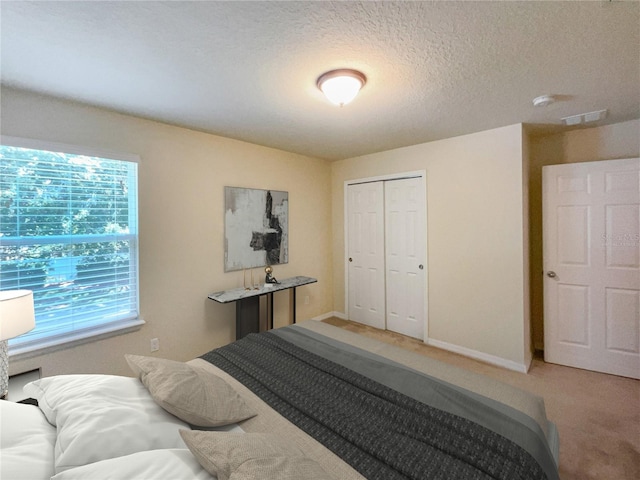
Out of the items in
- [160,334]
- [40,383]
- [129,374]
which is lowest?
[129,374]

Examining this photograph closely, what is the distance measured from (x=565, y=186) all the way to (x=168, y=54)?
346 cm

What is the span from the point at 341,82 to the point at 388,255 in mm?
2448

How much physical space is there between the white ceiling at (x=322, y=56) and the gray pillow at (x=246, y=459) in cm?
169

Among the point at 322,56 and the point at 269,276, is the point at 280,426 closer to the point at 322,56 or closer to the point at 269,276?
the point at 322,56

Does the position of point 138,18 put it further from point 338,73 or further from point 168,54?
point 338,73

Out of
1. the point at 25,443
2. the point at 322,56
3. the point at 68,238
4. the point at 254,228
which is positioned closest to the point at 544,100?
the point at 322,56

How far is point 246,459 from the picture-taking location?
2.72 feet

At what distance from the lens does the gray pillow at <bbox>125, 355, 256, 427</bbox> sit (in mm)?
1114

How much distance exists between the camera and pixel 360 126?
2750 mm

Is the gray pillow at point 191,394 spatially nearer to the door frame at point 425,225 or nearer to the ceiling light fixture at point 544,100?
the door frame at point 425,225

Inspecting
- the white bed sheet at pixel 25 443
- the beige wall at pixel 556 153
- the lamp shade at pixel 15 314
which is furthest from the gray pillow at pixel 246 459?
the beige wall at pixel 556 153

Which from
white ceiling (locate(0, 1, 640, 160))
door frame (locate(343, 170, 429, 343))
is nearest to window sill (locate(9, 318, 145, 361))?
white ceiling (locate(0, 1, 640, 160))

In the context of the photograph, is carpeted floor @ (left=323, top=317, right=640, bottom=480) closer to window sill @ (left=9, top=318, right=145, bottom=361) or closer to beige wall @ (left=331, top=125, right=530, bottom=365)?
beige wall @ (left=331, top=125, right=530, bottom=365)

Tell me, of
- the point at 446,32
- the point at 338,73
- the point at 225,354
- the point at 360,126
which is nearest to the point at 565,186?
the point at 360,126
